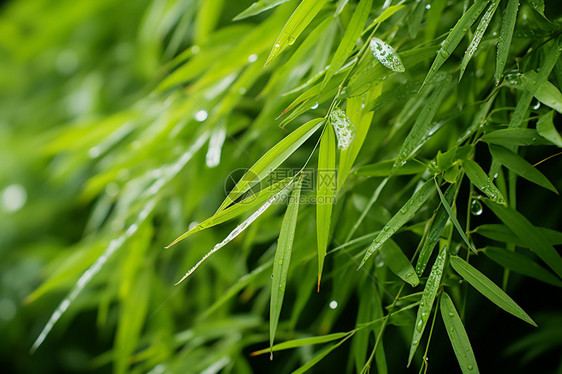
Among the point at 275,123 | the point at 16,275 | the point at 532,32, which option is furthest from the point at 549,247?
the point at 16,275

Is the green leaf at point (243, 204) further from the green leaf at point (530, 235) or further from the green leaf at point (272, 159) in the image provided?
the green leaf at point (530, 235)

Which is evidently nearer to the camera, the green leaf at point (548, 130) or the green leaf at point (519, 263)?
the green leaf at point (548, 130)

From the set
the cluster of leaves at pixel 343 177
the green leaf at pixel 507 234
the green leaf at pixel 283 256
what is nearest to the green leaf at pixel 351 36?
the cluster of leaves at pixel 343 177

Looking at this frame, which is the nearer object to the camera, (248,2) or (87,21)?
(248,2)

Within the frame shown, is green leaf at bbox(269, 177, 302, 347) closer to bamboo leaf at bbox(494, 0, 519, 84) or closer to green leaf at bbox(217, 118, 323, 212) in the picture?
green leaf at bbox(217, 118, 323, 212)

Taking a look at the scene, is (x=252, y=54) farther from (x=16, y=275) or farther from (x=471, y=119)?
(x=16, y=275)

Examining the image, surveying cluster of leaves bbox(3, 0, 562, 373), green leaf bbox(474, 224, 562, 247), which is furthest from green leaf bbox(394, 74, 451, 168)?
green leaf bbox(474, 224, 562, 247)
